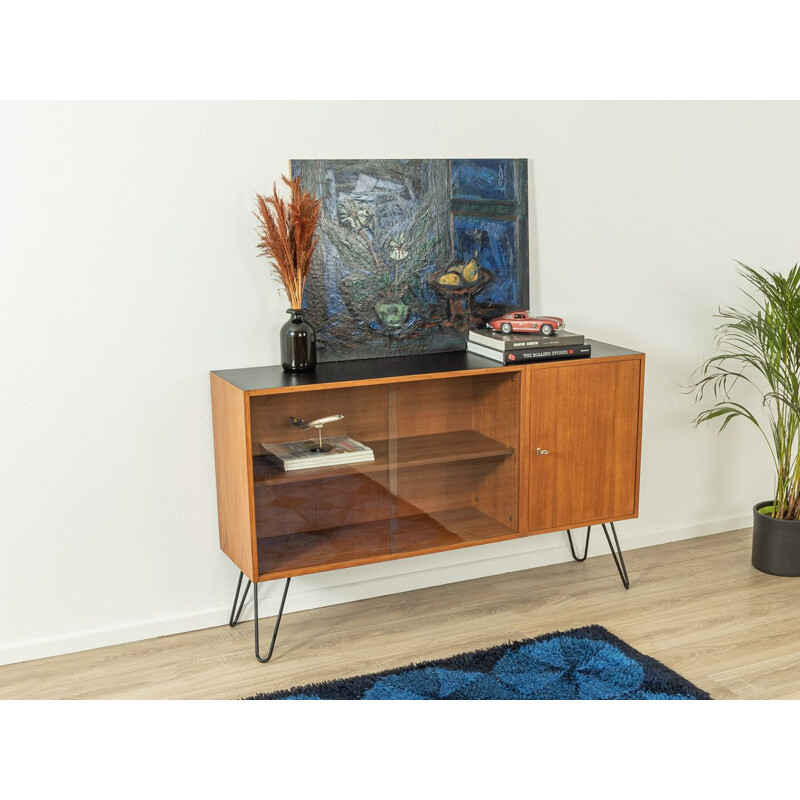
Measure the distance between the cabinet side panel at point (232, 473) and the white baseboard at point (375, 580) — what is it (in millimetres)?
309

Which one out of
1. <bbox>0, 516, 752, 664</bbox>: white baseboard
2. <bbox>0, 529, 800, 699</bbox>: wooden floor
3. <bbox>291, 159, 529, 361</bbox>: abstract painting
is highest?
<bbox>291, 159, 529, 361</bbox>: abstract painting

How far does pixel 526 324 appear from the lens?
3.28 meters

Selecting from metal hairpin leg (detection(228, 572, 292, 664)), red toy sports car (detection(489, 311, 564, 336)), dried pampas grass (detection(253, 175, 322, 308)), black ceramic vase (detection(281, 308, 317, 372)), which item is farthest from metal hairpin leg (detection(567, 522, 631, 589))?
dried pampas grass (detection(253, 175, 322, 308))

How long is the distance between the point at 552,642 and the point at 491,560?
2.14 ft

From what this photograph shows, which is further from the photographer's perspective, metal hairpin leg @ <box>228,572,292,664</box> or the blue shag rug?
metal hairpin leg @ <box>228,572,292,664</box>

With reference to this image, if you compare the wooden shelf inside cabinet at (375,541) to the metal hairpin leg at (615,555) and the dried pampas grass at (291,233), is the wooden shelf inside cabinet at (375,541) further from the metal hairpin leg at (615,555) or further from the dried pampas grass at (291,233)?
the dried pampas grass at (291,233)

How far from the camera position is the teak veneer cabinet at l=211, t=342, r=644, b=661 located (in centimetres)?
296

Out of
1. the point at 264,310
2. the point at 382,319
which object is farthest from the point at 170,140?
the point at 382,319

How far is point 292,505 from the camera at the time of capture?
302 centimetres

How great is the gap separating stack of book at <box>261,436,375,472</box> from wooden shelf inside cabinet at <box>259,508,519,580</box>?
0.24m

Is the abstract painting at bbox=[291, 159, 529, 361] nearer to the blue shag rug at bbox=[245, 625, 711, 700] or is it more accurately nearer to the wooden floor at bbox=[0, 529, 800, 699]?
the wooden floor at bbox=[0, 529, 800, 699]

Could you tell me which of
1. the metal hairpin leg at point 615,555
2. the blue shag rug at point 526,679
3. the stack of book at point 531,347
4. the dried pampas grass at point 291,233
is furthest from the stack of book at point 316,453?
the metal hairpin leg at point 615,555

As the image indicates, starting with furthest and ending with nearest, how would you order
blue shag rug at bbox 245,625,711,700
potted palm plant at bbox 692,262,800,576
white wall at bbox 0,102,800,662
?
potted palm plant at bbox 692,262,800,576
white wall at bbox 0,102,800,662
blue shag rug at bbox 245,625,711,700

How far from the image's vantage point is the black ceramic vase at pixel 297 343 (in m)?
3.05
